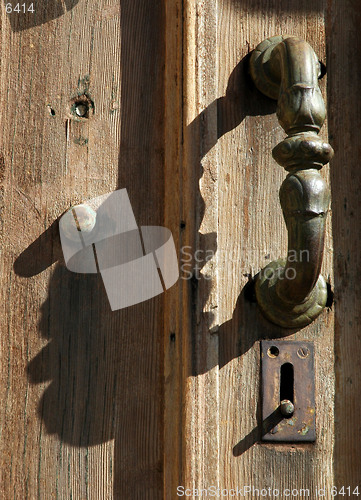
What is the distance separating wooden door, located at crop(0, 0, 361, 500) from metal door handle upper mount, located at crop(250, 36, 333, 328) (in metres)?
0.10

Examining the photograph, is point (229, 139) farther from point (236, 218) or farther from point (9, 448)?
point (9, 448)

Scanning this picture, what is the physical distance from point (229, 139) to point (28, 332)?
42cm

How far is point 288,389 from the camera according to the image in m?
0.93

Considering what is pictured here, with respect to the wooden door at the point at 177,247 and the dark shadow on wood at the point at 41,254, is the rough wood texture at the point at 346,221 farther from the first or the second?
the dark shadow on wood at the point at 41,254

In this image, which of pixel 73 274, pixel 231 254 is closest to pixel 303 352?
pixel 231 254

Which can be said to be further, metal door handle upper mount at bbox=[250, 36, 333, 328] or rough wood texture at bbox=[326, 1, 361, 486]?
rough wood texture at bbox=[326, 1, 361, 486]

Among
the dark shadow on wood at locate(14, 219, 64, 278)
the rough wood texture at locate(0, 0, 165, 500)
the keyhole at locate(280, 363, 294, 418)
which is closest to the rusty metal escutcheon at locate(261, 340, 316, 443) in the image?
the keyhole at locate(280, 363, 294, 418)

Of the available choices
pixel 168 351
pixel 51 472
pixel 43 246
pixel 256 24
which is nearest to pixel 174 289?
pixel 168 351

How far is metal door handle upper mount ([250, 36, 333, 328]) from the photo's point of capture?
80 cm

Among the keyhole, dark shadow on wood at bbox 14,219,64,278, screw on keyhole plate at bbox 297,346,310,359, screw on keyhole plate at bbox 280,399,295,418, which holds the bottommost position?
screw on keyhole plate at bbox 280,399,295,418

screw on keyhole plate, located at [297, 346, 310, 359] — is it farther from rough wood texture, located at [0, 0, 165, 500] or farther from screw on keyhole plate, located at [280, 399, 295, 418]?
rough wood texture, located at [0, 0, 165, 500]

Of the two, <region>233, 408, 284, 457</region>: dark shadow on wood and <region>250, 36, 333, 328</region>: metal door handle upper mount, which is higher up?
<region>250, 36, 333, 328</region>: metal door handle upper mount

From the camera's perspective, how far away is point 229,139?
3.21 feet

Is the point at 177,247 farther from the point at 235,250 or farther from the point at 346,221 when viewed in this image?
the point at 346,221
